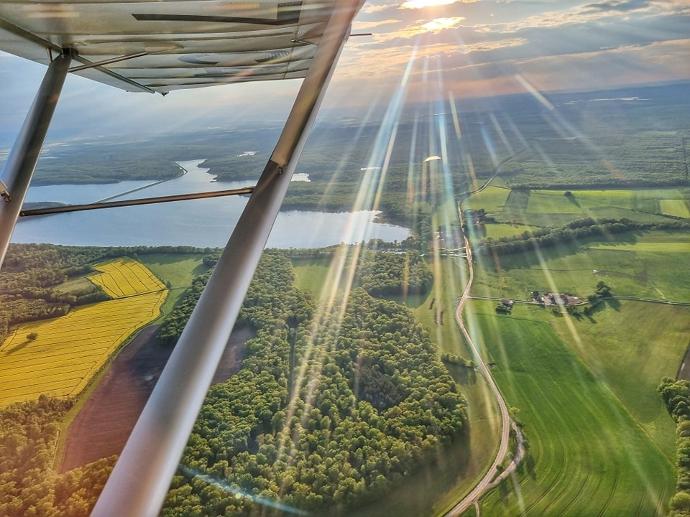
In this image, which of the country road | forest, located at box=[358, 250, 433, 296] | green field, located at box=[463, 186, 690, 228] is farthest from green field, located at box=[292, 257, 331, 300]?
green field, located at box=[463, 186, 690, 228]

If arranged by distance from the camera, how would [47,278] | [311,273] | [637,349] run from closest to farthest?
[637,349] → [47,278] → [311,273]

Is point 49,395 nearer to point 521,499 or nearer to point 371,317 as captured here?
point 371,317

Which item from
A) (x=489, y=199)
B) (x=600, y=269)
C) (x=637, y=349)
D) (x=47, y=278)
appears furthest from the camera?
(x=489, y=199)

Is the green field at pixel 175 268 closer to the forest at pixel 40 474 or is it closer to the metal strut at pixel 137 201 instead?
the forest at pixel 40 474

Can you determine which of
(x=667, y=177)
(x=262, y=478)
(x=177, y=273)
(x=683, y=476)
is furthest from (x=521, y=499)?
(x=667, y=177)

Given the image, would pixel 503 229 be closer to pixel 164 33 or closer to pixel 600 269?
pixel 600 269

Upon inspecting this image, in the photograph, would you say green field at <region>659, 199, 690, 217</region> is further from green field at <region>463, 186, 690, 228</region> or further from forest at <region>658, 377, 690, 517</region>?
forest at <region>658, 377, 690, 517</region>

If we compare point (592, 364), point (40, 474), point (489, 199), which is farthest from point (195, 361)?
point (489, 199)
